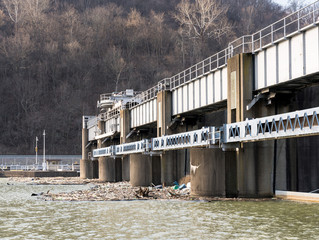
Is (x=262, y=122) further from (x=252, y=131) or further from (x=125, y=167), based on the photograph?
(x=125, y=167)

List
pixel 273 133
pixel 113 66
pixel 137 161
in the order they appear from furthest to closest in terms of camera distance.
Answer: pixel 113 66
pixel 137 161
pixel 273 133

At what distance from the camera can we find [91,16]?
544 feet

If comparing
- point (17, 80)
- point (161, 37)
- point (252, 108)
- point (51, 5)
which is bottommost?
point (252, 108)

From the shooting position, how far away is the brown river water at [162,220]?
69.9ft

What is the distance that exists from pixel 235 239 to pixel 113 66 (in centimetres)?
13191

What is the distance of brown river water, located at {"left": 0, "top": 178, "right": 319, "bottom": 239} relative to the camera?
2130cm

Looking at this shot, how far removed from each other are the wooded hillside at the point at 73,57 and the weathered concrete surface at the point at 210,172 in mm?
100678

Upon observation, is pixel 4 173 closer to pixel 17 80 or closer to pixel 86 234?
pixel 17 80

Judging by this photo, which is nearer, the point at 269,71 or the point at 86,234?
the point at 86,234

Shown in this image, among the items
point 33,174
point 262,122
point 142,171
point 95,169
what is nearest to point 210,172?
point 262,122

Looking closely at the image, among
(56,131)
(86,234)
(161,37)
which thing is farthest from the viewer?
(161,37)

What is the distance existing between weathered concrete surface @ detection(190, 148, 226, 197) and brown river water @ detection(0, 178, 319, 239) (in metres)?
2.27

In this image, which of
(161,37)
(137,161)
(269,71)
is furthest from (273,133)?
(161,37)

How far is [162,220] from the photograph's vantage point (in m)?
25.5
